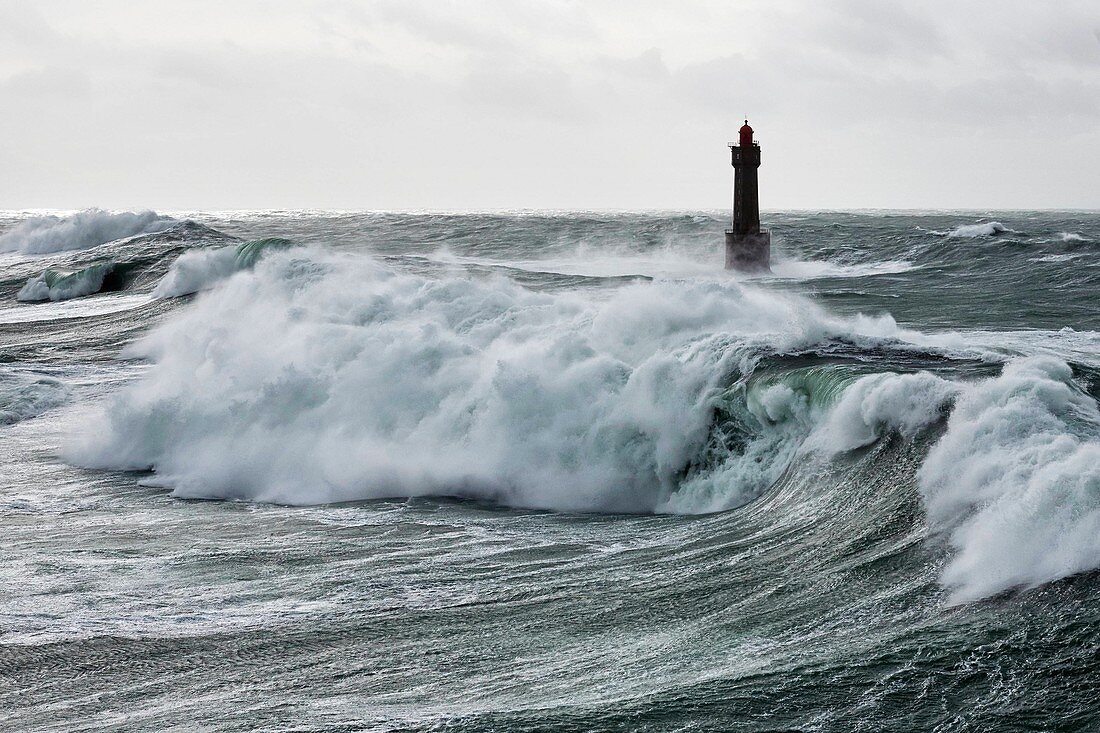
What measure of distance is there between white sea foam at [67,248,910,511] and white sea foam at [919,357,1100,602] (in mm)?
2234

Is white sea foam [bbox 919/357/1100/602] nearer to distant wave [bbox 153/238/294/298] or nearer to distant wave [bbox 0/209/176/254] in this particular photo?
distant wave [bbox 153/238/294/298]

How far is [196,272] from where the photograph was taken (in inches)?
969

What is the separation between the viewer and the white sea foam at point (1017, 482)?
521 cm

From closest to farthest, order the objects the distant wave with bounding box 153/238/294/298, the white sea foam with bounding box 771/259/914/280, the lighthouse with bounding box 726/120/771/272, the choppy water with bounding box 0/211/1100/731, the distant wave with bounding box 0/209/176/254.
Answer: the choppy water with bounding box 0/211/1100/731, the distant wave with bounding box 153/238/294/298, the white sea foam with bounding box 771/259/914/280, the lighthouse with bounding box 726/120/771/272, the distant wave with bounding box 0/209/176/254

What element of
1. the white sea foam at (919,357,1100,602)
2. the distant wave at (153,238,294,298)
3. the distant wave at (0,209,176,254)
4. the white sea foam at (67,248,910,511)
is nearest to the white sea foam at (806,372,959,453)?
the white sea foam at (919,357,1100,602)

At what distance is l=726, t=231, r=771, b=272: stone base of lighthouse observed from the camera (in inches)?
1210

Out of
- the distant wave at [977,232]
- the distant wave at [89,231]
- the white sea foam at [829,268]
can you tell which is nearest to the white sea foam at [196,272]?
the white sea foam at [829,268]

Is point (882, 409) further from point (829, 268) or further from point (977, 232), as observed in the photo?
point (977, 232)

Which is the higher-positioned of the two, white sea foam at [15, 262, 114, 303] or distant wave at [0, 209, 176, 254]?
distant wave at [0, 209, 176, 254]

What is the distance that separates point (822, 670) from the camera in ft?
15.3

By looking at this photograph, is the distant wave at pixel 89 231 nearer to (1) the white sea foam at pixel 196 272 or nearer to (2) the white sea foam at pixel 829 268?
(1) the white sea foam at pixel 196 272

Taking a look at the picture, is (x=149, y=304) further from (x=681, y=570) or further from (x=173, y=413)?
(x=681, y=570)

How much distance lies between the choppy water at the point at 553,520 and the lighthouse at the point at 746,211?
14.5 metres

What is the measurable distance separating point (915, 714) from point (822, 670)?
52 centimetres
